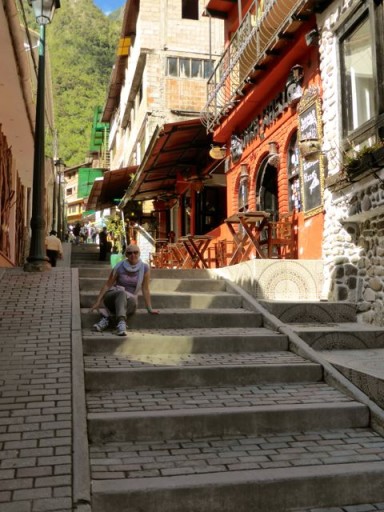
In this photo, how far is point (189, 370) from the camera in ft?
16.2

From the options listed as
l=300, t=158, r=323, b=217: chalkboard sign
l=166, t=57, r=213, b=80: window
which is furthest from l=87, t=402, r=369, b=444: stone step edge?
l=166, t=57, r=213, b=80: window

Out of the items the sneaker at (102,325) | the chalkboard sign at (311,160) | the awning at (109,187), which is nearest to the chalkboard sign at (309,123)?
the chalkboard sign at (311,160)

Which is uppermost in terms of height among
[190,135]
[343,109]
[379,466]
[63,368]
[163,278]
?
[190,135]

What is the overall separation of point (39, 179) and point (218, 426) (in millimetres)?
6151

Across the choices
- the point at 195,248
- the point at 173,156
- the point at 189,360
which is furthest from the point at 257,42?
the point at 189,360

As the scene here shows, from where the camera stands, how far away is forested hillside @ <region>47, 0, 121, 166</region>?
61.1 meters

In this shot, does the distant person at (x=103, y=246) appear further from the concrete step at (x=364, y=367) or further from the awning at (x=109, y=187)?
the concrete step at (x=364, y=367)

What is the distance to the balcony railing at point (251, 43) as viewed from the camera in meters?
9.10

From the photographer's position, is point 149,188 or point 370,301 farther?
point 149,188

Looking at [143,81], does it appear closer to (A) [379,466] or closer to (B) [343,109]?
(B) [343,109]

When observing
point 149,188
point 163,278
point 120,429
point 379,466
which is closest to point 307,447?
point 379,466

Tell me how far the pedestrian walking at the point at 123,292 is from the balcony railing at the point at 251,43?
5006 millimetres

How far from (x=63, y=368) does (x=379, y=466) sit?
8.69ft

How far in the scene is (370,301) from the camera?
23.3ft
